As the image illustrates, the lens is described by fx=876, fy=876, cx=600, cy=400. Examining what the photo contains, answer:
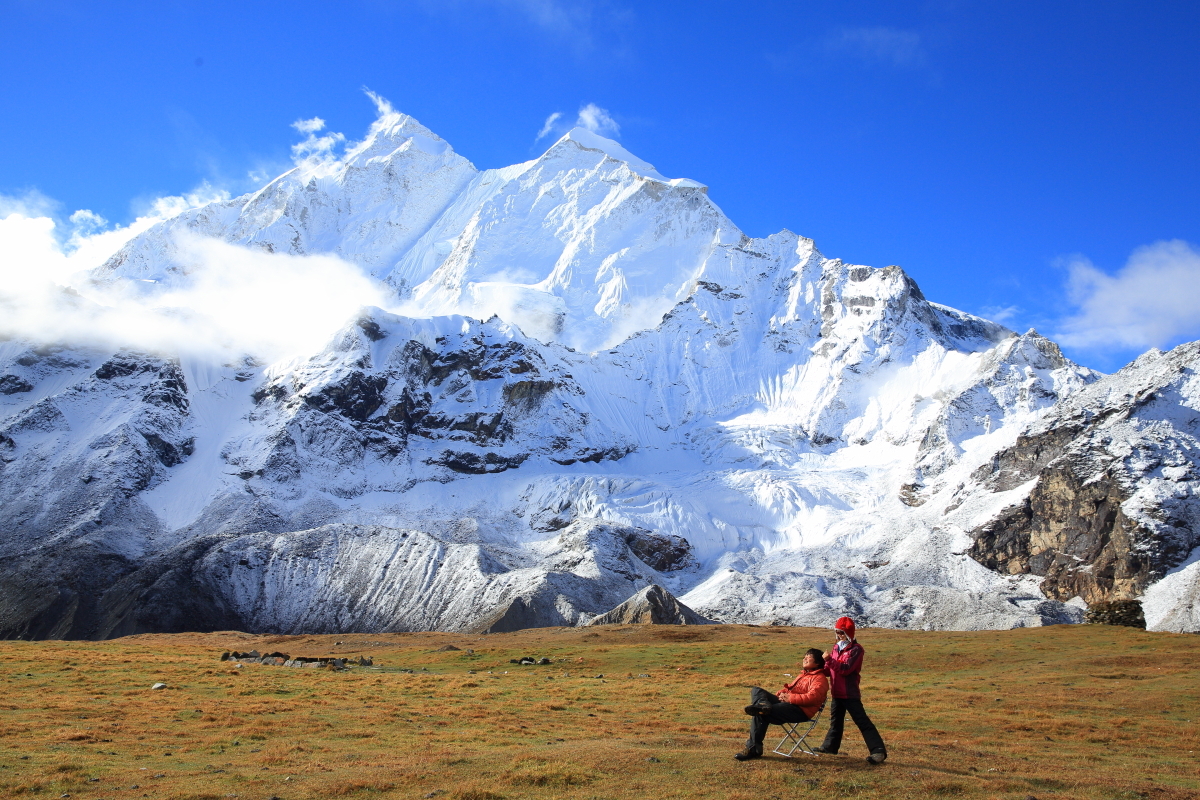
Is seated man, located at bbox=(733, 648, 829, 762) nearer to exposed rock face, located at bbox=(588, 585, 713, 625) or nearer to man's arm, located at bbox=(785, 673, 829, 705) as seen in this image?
man's arm, located at bbox=(785, 673, 829, 705)

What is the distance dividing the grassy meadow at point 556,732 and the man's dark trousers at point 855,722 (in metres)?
0.57

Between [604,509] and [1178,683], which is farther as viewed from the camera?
[604,509]

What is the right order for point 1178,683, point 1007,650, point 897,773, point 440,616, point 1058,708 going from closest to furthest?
point 897,773 → point 1058,708 → point 1178,683 → point 1007,650 → point 440,616

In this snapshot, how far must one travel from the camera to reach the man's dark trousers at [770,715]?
61.1 ft

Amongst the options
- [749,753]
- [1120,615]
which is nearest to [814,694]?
[749,753]

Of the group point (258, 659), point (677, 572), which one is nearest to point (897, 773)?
point (258, 659)

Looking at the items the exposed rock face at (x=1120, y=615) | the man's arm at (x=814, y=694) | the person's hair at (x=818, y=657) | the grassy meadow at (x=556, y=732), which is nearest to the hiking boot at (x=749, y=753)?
the grassy meadow at (x=556, y=732)

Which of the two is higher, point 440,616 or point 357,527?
point 357,527

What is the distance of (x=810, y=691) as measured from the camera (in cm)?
1862

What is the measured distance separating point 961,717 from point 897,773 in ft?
51.8

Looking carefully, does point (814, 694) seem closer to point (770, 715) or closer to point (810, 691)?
point (810, 691)

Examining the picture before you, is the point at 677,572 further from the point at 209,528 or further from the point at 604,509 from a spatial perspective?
the point at 209,528

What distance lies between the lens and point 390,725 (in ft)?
92.9

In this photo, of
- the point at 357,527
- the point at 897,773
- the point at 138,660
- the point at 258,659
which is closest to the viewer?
the point at 897,773
